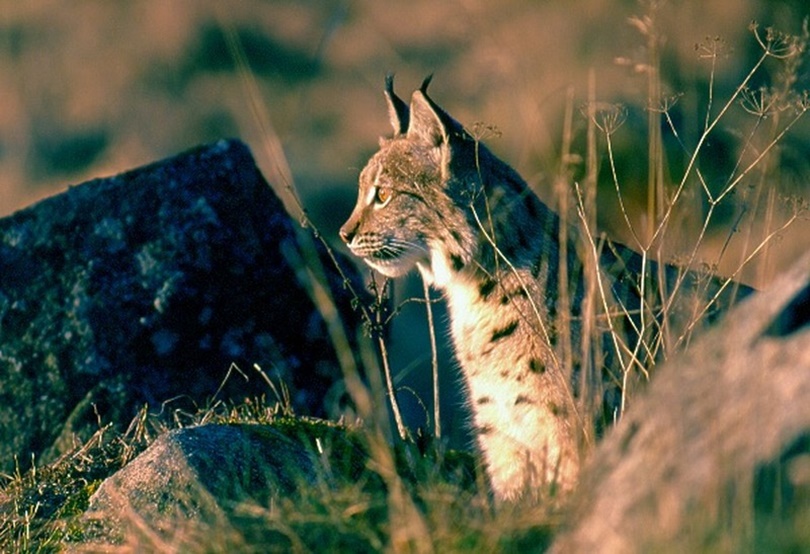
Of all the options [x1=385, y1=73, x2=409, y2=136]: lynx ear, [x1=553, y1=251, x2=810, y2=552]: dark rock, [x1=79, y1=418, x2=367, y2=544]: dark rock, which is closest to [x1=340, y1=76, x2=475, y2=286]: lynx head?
[x1=385, y1=73, x2=409, y2=136]: lynx ear

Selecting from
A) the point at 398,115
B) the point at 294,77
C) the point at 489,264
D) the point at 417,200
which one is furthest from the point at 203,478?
the point at 294,77

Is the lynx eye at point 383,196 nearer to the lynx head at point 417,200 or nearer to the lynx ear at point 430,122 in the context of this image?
the lynx head at point 417,200

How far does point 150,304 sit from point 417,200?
1.67m

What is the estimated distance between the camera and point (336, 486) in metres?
5.21

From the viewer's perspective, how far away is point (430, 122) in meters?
6.96

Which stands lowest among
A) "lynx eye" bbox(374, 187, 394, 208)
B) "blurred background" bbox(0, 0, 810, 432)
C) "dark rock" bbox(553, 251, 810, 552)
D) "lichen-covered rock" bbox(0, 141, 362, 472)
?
"blurred background" bbox(0, 0, 810, 432)

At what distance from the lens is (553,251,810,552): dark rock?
384 cm

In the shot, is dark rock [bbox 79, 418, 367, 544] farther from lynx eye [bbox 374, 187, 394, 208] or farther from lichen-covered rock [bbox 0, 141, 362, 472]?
lichen-covered rock [bbox 0, 141, 362, 472]

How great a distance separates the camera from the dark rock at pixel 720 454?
3.84 meters

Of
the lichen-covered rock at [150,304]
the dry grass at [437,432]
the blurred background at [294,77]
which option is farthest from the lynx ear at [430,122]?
the blurred background at [294,77]

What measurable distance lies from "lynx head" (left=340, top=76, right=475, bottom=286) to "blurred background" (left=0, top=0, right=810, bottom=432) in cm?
898

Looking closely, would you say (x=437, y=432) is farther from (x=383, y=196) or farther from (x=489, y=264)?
(x=383, y=196)

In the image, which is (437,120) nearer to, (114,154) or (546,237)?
(546,237)

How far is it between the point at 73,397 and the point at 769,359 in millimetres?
4554
